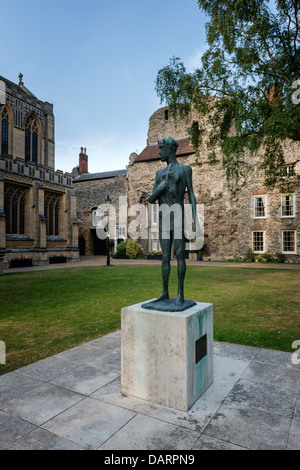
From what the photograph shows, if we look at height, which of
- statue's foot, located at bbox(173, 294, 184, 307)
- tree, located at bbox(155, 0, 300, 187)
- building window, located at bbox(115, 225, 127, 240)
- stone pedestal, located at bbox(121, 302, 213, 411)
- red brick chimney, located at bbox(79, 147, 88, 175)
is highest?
red brick chimney, located at bbox(79, 147, 88, 175)

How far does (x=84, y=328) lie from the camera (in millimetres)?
5980

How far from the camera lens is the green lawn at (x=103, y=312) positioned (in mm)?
5156

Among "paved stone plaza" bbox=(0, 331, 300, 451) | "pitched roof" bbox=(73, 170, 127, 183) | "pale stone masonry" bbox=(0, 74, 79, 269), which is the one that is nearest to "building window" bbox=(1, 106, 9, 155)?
→ "pale stone masonry" bbox=(0, 74, 79, 269)

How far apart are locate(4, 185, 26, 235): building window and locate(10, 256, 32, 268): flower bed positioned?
7.75 ft

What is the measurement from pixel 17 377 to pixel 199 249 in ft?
79.7

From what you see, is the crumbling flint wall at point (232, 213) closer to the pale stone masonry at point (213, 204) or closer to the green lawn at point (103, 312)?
the pale stone masonry at point (213, 204)

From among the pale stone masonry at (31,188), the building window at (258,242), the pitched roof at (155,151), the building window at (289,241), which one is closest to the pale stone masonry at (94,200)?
the pitched roof at (155,151)

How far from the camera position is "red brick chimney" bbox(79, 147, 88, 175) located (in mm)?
42656

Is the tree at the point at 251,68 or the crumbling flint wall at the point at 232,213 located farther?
the crumbling flint wall at the point at 232,213

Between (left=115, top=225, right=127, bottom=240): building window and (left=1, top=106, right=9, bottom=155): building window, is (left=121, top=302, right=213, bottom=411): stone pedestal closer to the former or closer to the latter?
(left=1, top=106, right=9, bottom=155): building window

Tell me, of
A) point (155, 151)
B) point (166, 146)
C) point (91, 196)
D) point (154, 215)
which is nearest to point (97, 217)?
point (91, 196)

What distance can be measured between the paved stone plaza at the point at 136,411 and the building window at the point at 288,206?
2111 centimetres

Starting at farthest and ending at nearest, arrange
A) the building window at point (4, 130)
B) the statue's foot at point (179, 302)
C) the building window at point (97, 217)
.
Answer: the building window at point (97, 217), the building window at point (4, 130), the statue's foot at point (179, 302)

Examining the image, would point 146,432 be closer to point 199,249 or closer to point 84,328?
point 84,328
